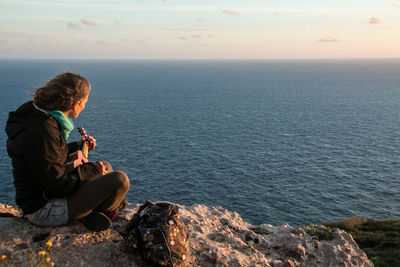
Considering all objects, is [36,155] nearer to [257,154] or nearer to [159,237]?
[159,237]

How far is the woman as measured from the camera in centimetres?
642

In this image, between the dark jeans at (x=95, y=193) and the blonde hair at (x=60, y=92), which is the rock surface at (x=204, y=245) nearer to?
the dark jeans at (x=95, y=193)

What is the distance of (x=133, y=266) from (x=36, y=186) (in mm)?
2820

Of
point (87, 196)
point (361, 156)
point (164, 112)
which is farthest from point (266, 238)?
point (164, 112)

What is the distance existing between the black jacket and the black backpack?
1815 mm

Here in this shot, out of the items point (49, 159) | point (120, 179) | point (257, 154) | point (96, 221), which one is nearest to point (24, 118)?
point (49, 159)

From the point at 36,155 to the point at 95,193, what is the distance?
5.07 ft

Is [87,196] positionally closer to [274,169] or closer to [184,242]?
[184,242]

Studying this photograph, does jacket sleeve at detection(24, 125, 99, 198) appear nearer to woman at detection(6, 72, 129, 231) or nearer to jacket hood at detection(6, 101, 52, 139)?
woman at detection(6, 72, 129, 231)

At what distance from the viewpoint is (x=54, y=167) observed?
21.5 ft

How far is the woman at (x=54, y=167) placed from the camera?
642cm

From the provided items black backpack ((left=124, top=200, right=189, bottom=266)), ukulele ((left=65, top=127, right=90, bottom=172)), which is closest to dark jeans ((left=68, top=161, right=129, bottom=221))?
ukulele ((left=65, top=127, right=90, bottom=172))

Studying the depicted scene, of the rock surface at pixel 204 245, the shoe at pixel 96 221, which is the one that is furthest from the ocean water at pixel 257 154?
the shoe at pixel 96 221

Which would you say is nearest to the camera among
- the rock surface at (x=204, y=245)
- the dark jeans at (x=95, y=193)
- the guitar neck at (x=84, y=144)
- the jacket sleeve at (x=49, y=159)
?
the jacket sleeve at (x=49, y=159)
